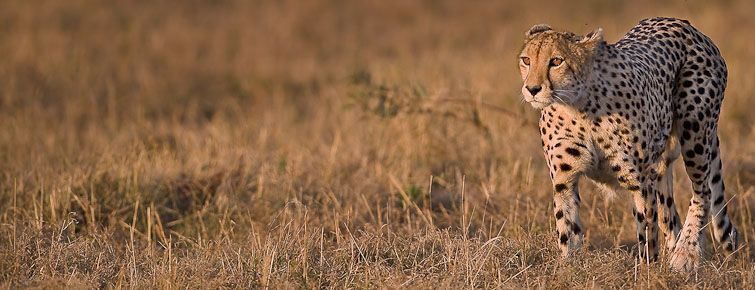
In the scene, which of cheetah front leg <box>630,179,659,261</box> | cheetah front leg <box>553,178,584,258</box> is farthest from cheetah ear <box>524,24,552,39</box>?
cheetah front leg <box>630,179,659,261</box>

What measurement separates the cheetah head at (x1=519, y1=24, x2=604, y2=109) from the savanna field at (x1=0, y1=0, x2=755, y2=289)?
0.38 meters

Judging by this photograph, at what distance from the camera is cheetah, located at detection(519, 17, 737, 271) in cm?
449

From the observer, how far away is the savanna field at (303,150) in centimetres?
448

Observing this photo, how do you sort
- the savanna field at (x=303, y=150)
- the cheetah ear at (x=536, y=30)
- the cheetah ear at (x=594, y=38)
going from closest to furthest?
1. the savanna field at (x=303, y=150)
2. the cheetah ear at (x=594, y=38)
3. the cheetah ear at (x=536, y=30)

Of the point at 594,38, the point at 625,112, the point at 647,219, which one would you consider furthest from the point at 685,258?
the point at 594,38

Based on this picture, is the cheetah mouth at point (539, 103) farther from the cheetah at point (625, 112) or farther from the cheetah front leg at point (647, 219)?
the cheetah front leg at point (647, 219)

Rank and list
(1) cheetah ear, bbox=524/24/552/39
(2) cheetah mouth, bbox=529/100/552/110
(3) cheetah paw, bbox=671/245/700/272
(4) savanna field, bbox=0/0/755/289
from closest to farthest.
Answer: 1. (2) cheetah mouth, bbox=529/100/552/110
2. (4) savanna field, bbox=0/0/755/289
3. (1) cheetah ear, bbox=524/24/552/39
4. (3) cheetah paw, bbox=671/245/700/272

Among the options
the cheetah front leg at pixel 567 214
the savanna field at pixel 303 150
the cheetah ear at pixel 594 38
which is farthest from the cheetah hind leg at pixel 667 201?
the cheetah ear at pixel 594 38

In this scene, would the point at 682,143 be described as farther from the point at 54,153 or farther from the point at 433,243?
the point at 54,153

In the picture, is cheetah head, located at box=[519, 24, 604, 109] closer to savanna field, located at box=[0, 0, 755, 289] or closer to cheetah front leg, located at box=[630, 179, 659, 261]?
savanna field, located at box=[0, 0, 755, 289]

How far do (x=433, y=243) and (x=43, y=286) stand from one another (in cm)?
156

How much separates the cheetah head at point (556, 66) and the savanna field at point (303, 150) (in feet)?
1.26

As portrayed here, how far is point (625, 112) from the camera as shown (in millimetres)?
4598

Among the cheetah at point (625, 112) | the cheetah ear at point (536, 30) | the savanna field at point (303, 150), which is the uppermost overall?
the cheetah ear at point (536, 30)
